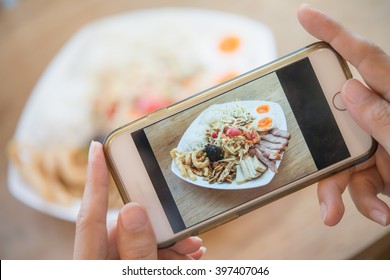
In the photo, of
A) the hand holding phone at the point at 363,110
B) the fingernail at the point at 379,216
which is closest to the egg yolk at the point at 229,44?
the hand holding phone at the point at 363,110

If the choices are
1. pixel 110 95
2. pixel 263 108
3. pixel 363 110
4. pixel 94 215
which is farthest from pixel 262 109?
pixel 110 95

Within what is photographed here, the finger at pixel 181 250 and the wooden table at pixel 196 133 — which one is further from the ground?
the wooden table at pixel 196 133

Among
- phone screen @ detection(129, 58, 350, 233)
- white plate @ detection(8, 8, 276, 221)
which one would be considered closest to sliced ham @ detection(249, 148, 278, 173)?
phone screen @ detection(129, 58, 350, 233)

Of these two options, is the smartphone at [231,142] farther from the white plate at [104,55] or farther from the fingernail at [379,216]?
the white plate at [104,55]

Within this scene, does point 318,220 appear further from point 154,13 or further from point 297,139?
point 154,13

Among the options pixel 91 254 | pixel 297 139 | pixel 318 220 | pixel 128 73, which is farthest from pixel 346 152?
pixel 128 73
